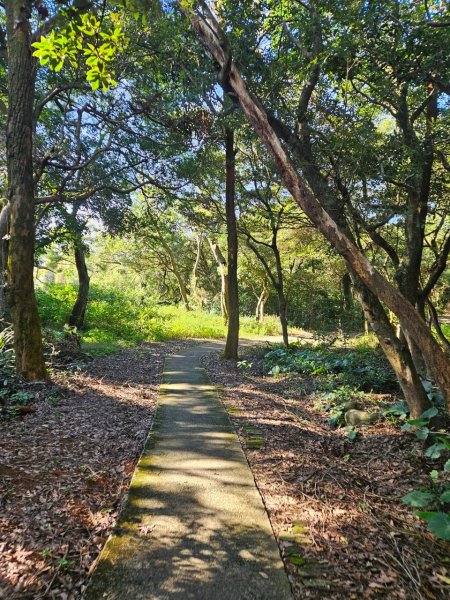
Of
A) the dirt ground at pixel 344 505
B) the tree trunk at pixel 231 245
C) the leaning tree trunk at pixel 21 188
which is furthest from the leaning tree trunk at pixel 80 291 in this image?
the dirt ground at pixel 344 505

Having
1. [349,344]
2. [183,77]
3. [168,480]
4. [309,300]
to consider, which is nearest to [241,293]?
[309,300]

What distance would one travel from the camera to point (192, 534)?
8.00 ft

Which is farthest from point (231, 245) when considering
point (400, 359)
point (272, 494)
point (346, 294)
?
point (346, 294)

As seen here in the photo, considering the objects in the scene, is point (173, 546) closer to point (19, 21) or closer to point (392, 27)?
point (392, 27)

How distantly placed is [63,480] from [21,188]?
4.39 m

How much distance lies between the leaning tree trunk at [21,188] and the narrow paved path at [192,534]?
113 inches

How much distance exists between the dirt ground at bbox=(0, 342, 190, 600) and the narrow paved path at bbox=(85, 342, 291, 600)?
0.17m

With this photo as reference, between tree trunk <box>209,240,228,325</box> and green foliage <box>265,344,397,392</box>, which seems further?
tree trunk <box>209,240,228,325</box>

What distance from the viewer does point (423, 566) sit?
2260 mm

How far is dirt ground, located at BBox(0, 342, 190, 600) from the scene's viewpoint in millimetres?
2051

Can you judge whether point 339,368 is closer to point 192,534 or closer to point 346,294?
point 192,534

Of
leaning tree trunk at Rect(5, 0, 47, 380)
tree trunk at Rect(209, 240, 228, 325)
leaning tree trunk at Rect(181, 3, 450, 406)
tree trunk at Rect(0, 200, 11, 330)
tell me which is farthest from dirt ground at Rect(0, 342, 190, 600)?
tree trunk at Rect(209, 240, 228, 325)

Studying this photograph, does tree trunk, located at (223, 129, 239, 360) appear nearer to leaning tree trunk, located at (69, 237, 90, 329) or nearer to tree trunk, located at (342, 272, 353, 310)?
leaning tree trunk, located at (69, 237, 90, 329)

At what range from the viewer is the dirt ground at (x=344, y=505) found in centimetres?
213
